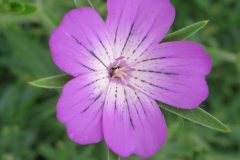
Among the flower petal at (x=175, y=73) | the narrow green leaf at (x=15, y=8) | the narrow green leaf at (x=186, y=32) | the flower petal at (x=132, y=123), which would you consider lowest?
the flower petal at (x=132, y=123)

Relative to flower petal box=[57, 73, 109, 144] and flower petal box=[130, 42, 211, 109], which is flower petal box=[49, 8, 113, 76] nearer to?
flower petal box=[57, 73, 109, 144]

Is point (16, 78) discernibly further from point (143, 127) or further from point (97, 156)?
point (143, 127)

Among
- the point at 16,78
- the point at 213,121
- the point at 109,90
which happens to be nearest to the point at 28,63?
the point at 16,78

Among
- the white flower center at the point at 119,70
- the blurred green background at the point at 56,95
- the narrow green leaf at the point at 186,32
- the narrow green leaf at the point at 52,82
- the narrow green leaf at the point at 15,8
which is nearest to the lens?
the narrow green leaf at the point at 52,82

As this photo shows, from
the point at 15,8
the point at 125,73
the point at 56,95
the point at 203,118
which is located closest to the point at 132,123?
the point at 125,73

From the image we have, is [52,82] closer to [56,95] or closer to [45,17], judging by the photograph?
[45,17]

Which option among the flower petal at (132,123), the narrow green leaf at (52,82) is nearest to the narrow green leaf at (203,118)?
the flower petal at (132,123)

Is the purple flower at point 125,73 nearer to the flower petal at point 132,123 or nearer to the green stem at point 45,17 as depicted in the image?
the flower petal at point 132,123
